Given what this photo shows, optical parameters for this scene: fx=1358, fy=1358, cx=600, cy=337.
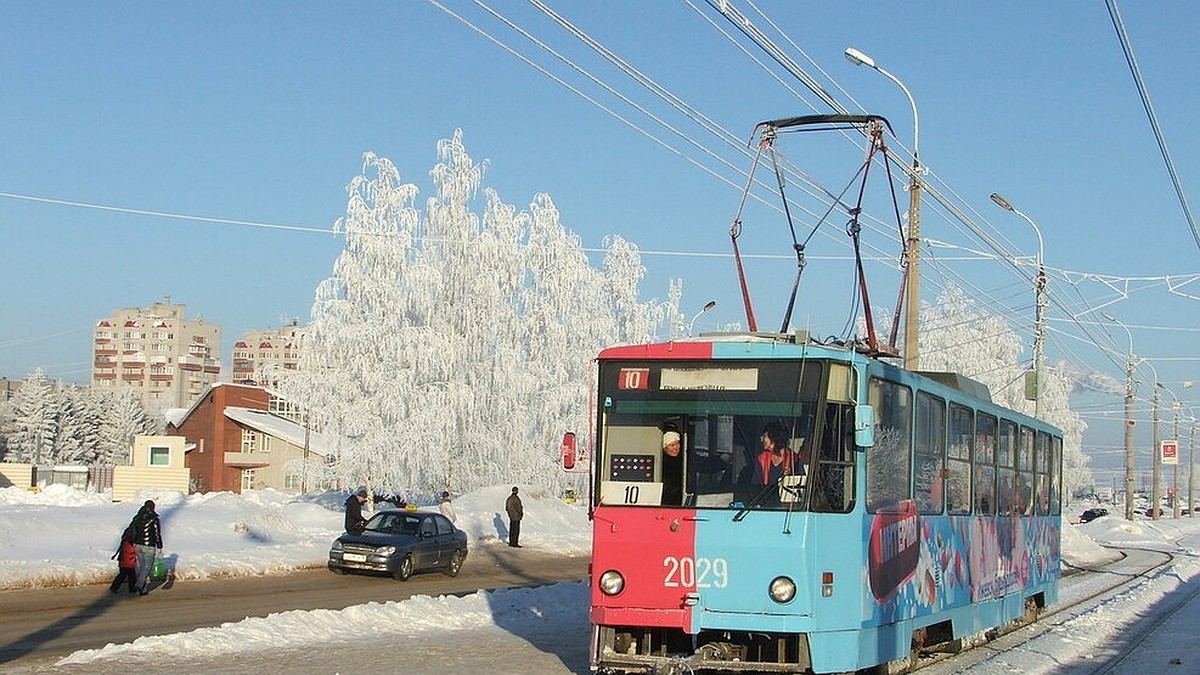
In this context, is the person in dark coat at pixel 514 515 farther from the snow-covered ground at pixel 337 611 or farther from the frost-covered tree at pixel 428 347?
the frost-covered tree at pixel 428 347

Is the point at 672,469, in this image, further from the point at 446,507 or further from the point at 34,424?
the point at 34,424

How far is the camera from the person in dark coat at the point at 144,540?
24938mm

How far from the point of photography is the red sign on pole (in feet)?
267

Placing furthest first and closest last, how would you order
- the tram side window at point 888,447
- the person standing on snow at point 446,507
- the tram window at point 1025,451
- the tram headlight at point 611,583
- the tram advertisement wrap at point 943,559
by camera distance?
the person standing on snow at point 446,507 < the tram window at point 1025,451 < the tram advertisement wrap at point 943,559 < the tram side window at point 888,447 < the tram headlight at point 611,583

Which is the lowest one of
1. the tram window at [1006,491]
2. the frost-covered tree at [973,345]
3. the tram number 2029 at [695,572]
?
the tram number 2029 at [695,572]

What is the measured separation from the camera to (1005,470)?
58.5 ft

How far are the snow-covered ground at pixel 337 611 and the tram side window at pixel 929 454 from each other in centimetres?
228

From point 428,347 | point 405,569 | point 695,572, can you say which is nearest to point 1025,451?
point 695,572

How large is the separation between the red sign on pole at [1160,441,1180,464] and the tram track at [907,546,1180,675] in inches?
1716

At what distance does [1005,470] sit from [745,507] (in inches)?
292

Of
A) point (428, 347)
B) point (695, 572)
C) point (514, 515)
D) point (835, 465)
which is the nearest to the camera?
point (695, 572)

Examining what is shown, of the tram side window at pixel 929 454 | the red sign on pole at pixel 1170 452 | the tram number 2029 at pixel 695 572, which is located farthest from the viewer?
the red sign on pole at pixel 1170 452

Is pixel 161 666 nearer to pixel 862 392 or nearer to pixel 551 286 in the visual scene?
pixel 862 392

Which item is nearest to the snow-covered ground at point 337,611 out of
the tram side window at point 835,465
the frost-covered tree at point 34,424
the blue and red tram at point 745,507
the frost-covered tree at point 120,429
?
the blue and red tram at point 745,507
